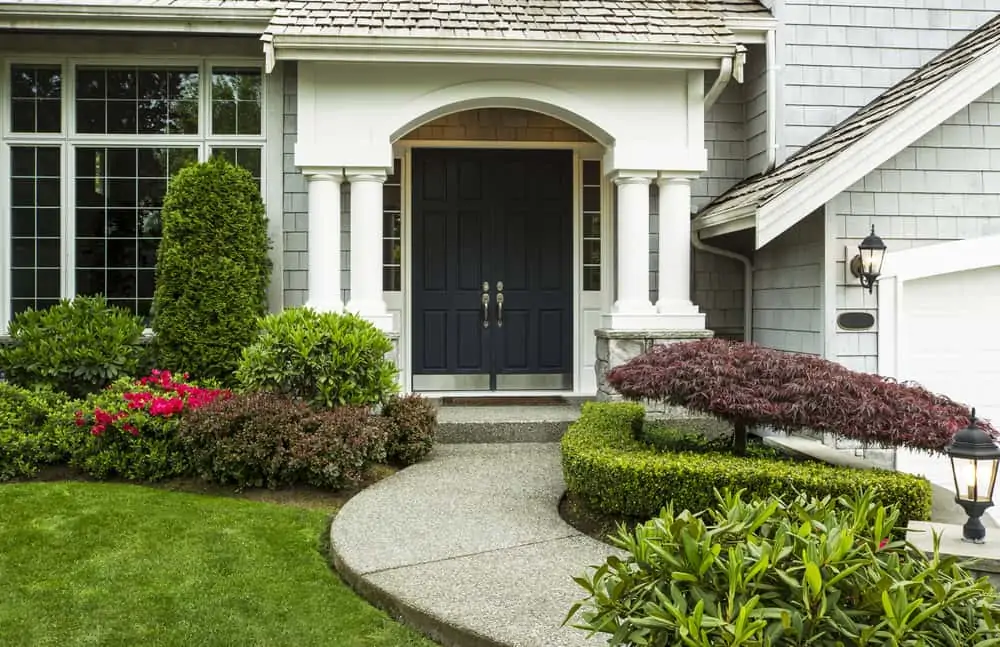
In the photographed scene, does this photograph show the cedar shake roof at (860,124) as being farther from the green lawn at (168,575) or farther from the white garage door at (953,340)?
the green lawn at (168,575)

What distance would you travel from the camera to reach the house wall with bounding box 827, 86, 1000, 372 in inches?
265

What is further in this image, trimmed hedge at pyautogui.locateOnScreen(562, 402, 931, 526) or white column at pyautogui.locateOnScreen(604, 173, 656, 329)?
white column at pyautogui.locateOnScreen(604, 173, 656, 329)

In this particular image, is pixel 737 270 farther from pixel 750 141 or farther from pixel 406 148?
pixel 406 148

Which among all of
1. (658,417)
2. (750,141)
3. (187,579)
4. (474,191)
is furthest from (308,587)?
(750,141)

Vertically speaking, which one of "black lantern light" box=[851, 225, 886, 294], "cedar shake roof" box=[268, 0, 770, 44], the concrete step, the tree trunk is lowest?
the concrete step

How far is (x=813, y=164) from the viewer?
21.5 feet

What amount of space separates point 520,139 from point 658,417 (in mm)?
3323

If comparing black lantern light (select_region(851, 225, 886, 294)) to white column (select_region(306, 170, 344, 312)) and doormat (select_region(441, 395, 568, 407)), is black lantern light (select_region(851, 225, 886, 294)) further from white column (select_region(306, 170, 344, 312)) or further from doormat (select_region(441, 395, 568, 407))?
white column (select_region(306, 170, 344, 312))

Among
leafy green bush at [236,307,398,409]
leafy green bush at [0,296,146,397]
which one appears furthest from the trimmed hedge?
leafy green bush at [0,296,146,397]

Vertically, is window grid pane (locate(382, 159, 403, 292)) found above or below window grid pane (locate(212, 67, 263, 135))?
below

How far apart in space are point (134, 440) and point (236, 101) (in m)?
3.75

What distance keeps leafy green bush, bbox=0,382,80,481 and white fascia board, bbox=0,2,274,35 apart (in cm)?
338

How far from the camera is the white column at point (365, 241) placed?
296 inches

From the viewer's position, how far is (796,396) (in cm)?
505
